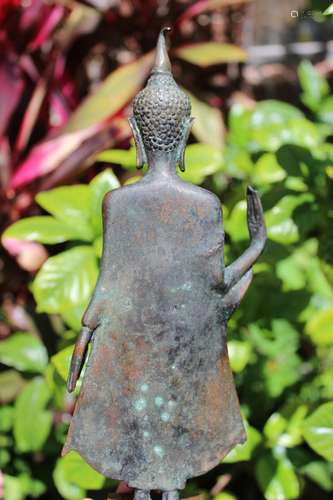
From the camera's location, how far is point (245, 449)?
4.32ft

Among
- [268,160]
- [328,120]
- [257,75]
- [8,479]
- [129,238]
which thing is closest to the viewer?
[129,238]

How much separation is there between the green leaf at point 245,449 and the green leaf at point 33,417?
424 millimetres

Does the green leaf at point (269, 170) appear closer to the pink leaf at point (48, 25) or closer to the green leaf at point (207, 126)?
the green leaf at point (207, 126)

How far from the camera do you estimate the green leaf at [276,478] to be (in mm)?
1357

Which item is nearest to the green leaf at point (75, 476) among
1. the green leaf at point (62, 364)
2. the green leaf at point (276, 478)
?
the green leaf at point (62, 364)

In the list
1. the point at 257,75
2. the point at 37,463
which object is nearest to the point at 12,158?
the point at 37,463

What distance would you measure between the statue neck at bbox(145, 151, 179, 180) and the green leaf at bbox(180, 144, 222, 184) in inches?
14.2

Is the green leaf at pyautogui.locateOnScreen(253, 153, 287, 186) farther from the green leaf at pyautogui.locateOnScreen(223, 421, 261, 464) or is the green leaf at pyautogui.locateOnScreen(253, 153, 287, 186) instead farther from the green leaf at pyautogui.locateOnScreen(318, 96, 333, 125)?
the green leaf at pyautogui.locateOnScreen(223, 421, 261, 464)

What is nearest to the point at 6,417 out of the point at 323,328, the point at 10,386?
the point at 10,386

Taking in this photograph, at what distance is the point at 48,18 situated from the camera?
2082 mm

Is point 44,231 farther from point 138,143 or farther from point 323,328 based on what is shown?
point 323,328

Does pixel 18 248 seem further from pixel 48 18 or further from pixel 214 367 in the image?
pixel 214 367

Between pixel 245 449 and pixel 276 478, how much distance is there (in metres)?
0.13

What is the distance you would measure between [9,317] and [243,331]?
67cm
